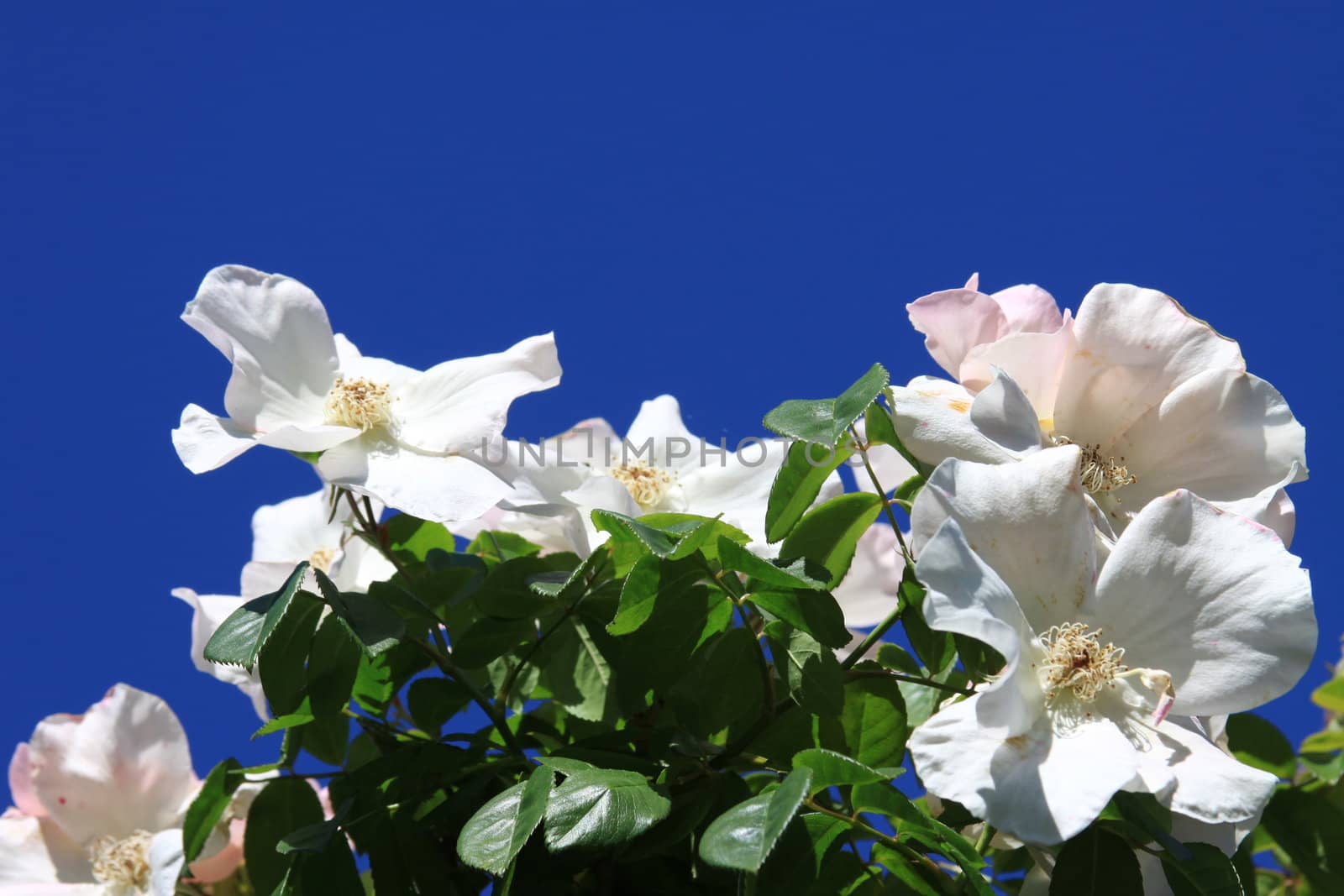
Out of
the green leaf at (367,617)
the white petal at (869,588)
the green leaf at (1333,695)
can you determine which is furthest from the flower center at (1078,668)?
the green leaf at (1333,695)

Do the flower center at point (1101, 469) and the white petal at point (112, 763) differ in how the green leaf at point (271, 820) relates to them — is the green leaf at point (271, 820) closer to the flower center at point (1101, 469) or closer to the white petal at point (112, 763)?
the white petal at point (112, 763)

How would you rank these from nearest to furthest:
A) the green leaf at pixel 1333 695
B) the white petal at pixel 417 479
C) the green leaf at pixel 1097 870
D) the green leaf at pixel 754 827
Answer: the green leaf at pixel 754 827
the green leaf at pixel 1097 870
the white petal at pixel 417 479
the green leaf at pixel 1333 695

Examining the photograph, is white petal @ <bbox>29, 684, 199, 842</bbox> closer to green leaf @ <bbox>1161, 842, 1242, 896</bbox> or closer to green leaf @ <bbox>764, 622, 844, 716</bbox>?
green leaf @ <bbox>764, 622, 844, 716</bbox>

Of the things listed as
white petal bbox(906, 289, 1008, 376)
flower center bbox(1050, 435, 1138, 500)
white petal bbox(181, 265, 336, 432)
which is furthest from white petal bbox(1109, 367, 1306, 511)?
white petal bbox(181, 265, 336, 432)

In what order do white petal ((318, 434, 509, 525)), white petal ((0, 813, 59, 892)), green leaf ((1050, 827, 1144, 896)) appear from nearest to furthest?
green leaf ((1050, 827, 1144, 896)) < white petal ((318, 434, 509, 525)) < white petal ((0, 813, 59, 892))

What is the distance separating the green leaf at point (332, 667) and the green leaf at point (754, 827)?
0.83 feet

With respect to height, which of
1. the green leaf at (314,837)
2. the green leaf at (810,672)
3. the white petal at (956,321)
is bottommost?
the green leaf at (314,837)

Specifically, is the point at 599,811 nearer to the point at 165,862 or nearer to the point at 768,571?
→ the point at 768,571

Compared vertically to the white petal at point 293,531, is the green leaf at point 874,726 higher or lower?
lower

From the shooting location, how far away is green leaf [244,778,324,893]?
833 mm

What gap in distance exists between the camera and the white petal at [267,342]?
804 millimetres

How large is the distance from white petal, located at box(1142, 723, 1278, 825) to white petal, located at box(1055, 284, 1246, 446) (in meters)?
0.22

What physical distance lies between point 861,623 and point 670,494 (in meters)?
0.19

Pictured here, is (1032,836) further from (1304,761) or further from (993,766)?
(1304,761)
